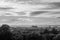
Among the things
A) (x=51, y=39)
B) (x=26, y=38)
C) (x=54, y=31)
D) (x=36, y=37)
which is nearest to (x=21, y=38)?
(x=26, y=38)

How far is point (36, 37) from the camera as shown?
129 feet

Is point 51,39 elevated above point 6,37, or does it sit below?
below

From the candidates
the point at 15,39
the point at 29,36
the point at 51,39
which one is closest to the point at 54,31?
the point at 51,39

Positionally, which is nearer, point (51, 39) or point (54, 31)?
point (51, 39)

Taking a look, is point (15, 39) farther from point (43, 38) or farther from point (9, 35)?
point (43, 38)

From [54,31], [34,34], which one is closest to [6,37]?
[34,34]

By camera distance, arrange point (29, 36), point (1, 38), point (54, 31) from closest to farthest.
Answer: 1. point (1, 38)
2. point (29, 36)
3. point (54, 31)

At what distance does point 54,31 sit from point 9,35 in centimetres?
1745

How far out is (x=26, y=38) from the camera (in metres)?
39.4

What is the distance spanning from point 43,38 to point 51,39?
8.31 ft

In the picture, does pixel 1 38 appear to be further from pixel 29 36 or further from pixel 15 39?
pixel 29 36

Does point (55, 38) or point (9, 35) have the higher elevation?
point (9, 35)

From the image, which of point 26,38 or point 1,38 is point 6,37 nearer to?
point 1,38


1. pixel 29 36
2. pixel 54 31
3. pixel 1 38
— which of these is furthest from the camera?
pixel 54 31
